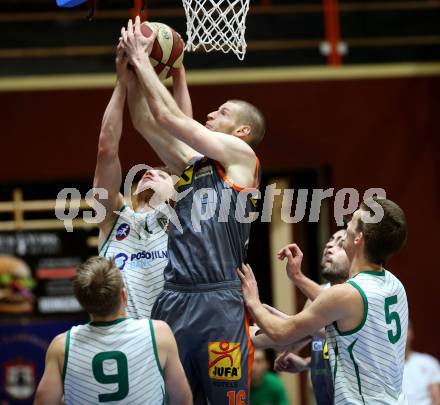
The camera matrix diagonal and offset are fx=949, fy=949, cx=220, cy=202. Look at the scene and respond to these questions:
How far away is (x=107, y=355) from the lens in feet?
14.1

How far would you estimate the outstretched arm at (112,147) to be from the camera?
16.8 feet

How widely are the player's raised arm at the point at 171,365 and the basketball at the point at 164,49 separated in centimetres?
150

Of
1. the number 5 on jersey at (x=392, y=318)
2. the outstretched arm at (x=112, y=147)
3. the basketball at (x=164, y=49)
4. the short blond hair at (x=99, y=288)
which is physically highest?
the basketball at (x=164, y=49)

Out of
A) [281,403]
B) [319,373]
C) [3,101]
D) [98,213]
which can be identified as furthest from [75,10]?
[319,373]

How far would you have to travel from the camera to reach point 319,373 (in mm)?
5465

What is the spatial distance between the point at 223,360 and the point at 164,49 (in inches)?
65.9

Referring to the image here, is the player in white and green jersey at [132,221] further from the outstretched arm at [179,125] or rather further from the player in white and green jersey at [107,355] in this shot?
the player in white and green jersey at [107,355]

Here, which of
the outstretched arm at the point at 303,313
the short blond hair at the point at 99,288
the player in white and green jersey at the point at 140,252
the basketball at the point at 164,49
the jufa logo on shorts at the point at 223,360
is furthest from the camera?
the player in white and green jersey at the point at 140,252

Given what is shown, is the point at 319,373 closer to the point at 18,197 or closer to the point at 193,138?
the point at 193,138

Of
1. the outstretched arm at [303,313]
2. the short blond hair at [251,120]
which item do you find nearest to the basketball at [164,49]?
the short blond hair at [251,120]

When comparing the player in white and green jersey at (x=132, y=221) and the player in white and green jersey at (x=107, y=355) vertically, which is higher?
the player in white and green jersey at (x=132, y=221)

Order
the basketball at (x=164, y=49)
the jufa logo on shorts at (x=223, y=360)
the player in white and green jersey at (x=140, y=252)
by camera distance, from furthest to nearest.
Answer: the player in white and green jersey at (x=140, y=252) < the basketball at (x=164, y=49) < the jufa logo on shorts at (x=223, y=360)

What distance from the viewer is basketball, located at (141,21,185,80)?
5038 millimetres

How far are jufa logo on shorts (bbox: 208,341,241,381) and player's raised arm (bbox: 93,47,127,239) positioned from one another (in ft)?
3.76
